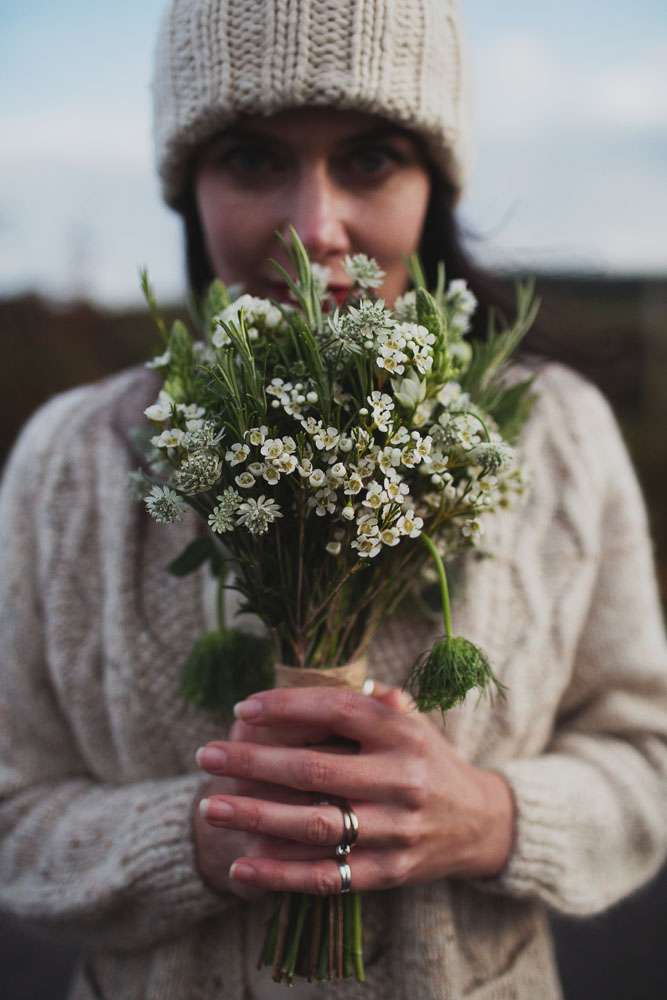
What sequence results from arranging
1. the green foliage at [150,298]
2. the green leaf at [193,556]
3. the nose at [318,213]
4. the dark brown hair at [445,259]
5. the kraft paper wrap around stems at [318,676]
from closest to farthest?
the green foliage at [150,298] → the kraft paper wrap around stems at [318,676] → the green leaf at [193,556] → the nose at [318,213] → the dark brown hair at [445,259]

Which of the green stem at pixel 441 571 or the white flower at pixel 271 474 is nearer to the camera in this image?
the white flower at pixel 271 474

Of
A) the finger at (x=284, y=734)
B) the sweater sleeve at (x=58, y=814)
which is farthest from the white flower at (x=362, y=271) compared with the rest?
the sweater sleeve at (x=58, y=814)

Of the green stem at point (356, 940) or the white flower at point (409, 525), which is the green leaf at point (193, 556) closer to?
the white flower at point (409, 525)

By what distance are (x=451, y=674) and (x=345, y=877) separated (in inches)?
13.6

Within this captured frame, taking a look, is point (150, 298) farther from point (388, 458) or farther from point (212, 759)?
point (212, 759)

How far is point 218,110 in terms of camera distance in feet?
4.35

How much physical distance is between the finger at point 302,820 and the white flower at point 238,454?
49 cm

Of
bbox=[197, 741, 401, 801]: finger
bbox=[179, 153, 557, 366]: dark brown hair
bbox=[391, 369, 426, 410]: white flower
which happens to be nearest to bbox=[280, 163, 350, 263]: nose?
bbox=[179, 153, 557, 366]: dark brown hair

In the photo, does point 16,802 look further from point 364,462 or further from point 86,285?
point 86,285

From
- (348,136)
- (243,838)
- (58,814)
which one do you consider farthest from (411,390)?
(58,814)

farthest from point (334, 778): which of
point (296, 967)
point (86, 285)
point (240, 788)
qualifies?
point (86, 285)

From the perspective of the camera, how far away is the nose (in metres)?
1.30

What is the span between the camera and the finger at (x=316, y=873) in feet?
3.45

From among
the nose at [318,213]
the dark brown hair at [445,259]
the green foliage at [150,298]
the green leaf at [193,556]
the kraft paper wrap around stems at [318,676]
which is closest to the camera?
the green foliage at [150,298]
